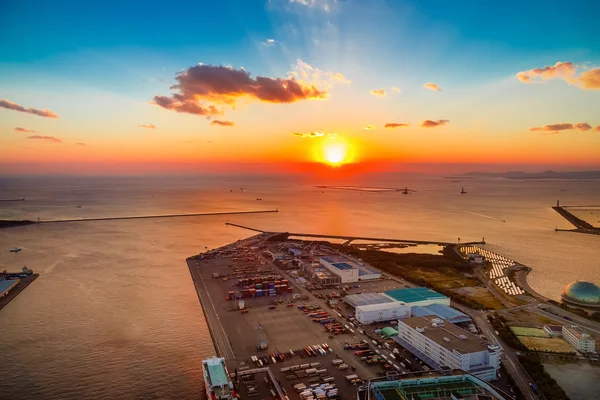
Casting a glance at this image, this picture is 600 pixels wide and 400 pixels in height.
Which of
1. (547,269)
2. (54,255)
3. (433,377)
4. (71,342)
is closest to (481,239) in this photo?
(547,269)

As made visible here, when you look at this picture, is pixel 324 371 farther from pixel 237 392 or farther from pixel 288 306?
pixel 288 306

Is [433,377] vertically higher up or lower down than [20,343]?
higher up

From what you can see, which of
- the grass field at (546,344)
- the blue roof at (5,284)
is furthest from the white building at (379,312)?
the blue roof at (5,284)

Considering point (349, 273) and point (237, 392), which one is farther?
point (349, 273)

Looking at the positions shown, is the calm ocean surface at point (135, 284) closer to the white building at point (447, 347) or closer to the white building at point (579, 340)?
the white building at point (579, 340)

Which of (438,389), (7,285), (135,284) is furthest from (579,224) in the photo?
(7,285)

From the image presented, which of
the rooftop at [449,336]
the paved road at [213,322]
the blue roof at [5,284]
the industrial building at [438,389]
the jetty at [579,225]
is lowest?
the paved road at [213,322]

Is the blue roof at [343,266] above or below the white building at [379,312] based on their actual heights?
above
